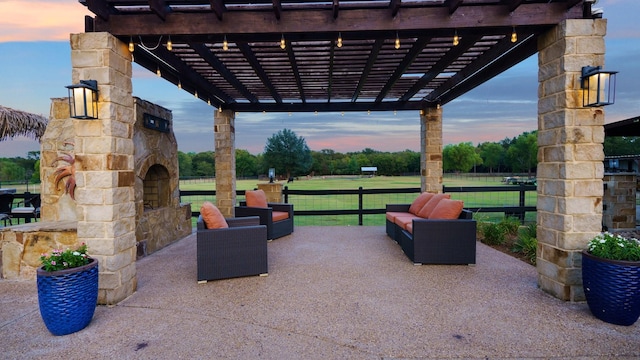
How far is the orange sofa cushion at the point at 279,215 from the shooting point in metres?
6.13

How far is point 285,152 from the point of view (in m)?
29.7

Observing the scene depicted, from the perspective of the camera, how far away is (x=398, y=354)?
88.3 inches

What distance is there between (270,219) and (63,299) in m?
3.60

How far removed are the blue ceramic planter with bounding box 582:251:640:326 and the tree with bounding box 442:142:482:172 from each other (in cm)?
3959

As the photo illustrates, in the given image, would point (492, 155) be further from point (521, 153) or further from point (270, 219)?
point (270, 219)

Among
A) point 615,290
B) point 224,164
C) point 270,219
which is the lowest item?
point 615,290

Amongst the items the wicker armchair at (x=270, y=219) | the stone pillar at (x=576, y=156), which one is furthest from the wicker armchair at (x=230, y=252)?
the stone pillar at (x=576, y=156)

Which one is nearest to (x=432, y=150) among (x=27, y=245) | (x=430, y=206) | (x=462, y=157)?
(x=430, y=206)

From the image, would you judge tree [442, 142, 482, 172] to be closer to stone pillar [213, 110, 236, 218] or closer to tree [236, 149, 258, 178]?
tree [236, 149, 258, 178]

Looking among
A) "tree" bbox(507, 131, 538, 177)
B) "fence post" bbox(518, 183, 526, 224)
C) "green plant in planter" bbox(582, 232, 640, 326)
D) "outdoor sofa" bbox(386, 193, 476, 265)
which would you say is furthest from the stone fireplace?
"tree" bbox(507, 131, 538, 177)

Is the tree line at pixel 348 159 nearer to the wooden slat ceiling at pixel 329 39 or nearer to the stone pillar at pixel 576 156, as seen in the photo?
the wooden slat ceiling at pixel 329 39

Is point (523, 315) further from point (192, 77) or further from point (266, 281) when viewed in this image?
point (192, 77)

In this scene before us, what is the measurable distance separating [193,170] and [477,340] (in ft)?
96.0

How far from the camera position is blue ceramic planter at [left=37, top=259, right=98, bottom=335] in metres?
2.50
